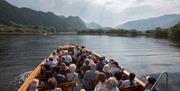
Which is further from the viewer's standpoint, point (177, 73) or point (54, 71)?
point (177, 73)

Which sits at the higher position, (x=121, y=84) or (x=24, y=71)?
(x=121, y=84)

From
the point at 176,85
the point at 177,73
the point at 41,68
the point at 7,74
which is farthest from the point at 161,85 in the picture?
the point at 7,74

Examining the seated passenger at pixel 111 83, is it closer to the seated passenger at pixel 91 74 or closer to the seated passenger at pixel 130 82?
the seated passenger at pixel 130 82

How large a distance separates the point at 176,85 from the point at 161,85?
4.56 ft

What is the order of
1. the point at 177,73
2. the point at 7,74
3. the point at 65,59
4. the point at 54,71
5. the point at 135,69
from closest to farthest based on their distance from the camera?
the point at 54,71
the point at 65,59
the point at 7,74
the point at 177,73
the point at 135,69

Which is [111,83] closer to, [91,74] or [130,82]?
[130,82]

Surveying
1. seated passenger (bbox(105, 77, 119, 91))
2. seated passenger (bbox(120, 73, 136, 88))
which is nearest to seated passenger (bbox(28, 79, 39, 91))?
seated passenger (bbox(105, 77, 119, 91))

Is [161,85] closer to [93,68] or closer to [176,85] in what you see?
[176,85]

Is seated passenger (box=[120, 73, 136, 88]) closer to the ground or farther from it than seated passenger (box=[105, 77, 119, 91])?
closer to the ground

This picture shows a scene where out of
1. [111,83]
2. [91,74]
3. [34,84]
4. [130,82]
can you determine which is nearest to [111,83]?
[111,83]

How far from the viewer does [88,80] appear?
12391mm

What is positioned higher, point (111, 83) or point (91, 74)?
point (111, 83)

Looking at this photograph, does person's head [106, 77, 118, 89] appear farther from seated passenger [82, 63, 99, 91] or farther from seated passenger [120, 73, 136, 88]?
seated passenger [82, 63, 99, 91]

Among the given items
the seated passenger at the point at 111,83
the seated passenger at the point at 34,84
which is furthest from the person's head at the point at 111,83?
the seated passenger at the point at 34,84
